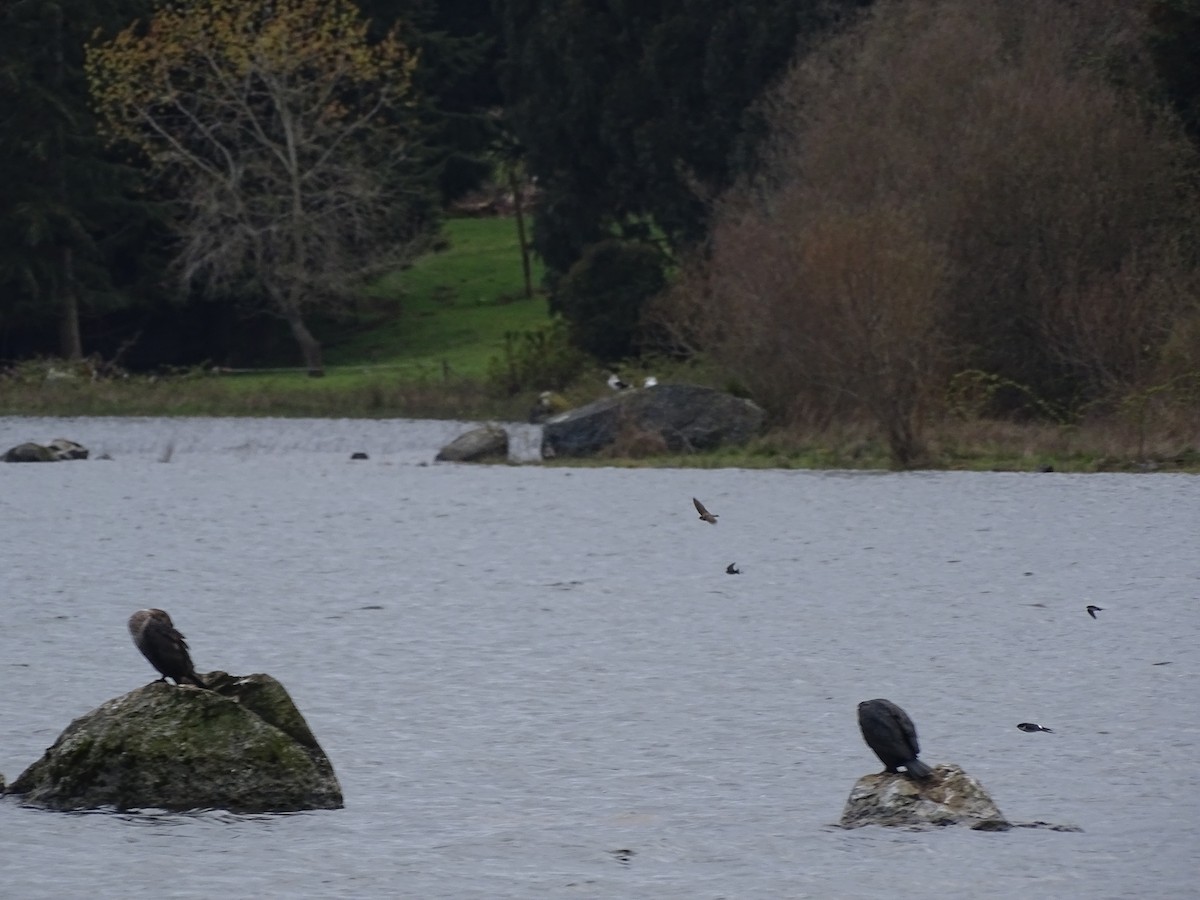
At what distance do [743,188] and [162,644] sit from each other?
3149 centimetres

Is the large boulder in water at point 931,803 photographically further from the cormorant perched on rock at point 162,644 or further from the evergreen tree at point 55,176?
the evergreen tree at point 55,176

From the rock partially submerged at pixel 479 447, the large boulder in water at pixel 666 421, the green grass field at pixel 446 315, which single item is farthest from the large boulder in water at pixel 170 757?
the green grass field at pixel 446 315

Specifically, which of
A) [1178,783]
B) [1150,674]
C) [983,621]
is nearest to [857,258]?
[983,621]

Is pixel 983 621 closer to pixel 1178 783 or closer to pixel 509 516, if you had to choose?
pixel 1178 783

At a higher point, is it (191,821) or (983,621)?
(191,821)

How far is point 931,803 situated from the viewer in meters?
9.45

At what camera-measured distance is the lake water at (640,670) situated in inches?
364

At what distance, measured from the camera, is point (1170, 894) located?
850cm

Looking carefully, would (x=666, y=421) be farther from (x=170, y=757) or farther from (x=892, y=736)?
(x=892, y=736)

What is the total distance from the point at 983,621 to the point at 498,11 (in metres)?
45.1

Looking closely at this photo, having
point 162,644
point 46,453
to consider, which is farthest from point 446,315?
point 162,644

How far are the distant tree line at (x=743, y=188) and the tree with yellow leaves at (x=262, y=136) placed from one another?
0.26 metres

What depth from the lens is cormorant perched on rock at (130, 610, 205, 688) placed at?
32.7 feet

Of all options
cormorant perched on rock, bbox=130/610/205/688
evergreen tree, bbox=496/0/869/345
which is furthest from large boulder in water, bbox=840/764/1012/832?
evergreen tree, bbox=496/0/869/345
